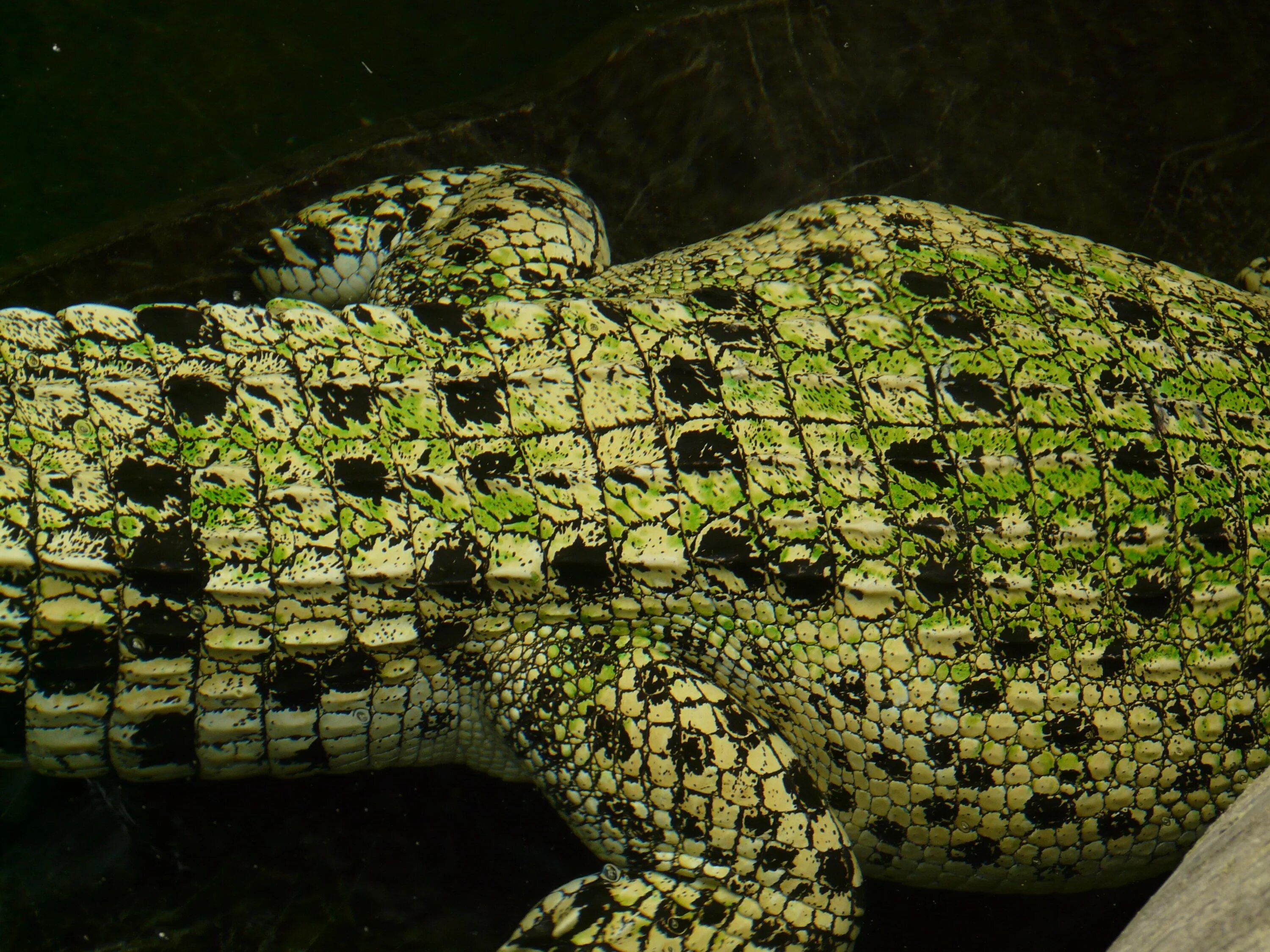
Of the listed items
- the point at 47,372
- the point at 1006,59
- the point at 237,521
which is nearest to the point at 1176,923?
the point at 237,521

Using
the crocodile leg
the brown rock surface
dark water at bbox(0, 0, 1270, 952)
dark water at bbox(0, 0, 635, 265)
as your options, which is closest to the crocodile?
the crocodile leg

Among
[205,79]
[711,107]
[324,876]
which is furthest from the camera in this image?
[205,79]

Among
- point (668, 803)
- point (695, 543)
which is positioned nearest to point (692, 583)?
point (695, 543)

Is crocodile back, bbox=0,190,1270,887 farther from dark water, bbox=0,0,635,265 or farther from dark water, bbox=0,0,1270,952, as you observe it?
dark water, bbox=0,0,635,265

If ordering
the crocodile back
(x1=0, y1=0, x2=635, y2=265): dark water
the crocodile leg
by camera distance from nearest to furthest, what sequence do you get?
the crocodile back
the crocodile leg
(x1=0, y1=0, x2=635, y2=265): dark water

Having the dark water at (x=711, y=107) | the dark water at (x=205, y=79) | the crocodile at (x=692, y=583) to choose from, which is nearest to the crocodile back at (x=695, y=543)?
the crocodile at (x=692, y=583)

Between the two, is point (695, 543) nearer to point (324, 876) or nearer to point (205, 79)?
point (324, 876)

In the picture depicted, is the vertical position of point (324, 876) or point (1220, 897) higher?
point (1220, 897)

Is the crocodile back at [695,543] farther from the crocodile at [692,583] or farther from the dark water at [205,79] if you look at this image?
the dark water at [205,79]

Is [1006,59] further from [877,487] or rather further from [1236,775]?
[1236,775]
